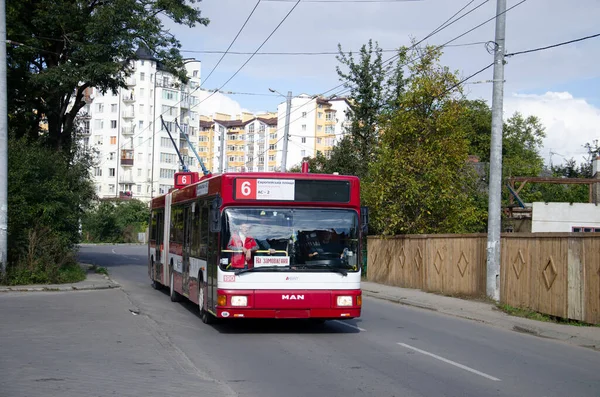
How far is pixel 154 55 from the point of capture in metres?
29.5

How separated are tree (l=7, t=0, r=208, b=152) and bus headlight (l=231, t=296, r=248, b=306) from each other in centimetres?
1721

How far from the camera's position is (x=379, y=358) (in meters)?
10.8

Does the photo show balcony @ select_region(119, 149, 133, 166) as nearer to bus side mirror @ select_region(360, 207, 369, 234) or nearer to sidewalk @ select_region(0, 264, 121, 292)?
sidewalk @ select_region(0, 264, 121, 292)

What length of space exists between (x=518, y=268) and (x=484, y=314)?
1.56 meters

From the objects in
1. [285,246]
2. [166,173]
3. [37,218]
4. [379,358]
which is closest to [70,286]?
[37,218]

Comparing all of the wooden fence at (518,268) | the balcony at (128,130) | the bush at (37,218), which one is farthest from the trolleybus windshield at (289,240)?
the balcony at (128,130)

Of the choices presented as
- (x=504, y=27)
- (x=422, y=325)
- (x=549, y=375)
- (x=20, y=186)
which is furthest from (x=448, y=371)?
(x=20, y=186)

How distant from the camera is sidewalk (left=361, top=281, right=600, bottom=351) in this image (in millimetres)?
14102

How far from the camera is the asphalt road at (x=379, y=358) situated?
8.77 m

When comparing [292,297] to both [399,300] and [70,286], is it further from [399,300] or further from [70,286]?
[70,286]

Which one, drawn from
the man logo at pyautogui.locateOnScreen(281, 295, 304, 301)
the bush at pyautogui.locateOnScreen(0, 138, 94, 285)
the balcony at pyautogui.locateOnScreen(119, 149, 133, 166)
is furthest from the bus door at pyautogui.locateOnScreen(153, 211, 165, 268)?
the balcony at pyautogui.locateOnScreen(119, 149, 133, 166)

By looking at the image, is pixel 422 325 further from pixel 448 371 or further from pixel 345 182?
pixel 448 371

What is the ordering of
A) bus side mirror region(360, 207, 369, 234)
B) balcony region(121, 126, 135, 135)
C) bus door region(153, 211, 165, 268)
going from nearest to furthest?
bus side mirror region(360, 207, 369, 234) → bus door region(153, 211, 165, 268) → balcony region(121, 126, 135, 135)

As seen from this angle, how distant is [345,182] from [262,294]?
2529 millimetres
